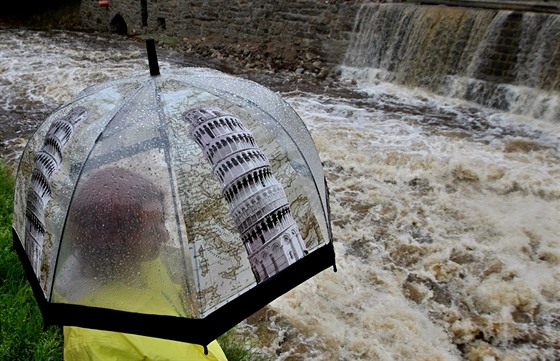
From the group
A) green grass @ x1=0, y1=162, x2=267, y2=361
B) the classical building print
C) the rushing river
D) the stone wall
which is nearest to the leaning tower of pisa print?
the classical building print

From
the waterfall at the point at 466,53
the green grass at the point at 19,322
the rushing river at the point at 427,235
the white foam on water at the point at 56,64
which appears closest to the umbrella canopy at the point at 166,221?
the green grass at the point at 19,322

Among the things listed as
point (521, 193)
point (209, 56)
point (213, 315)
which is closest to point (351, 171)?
point (521, 193)

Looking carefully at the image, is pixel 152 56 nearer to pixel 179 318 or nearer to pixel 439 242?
pixel 179 318

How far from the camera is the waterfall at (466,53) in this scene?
6.64 m

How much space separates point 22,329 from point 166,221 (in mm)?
1669

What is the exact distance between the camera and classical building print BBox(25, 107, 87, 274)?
159 cm

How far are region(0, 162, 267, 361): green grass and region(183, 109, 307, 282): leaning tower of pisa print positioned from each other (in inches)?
56.3

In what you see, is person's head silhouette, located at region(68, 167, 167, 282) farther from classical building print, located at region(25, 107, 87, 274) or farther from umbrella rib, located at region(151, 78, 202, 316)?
classical building print, located at region(25, 107, 87, 274)

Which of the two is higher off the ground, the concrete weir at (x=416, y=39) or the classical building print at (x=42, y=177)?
the classical building print at (x=42, y=177)

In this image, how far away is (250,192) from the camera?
1.49 m

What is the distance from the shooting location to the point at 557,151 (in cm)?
563

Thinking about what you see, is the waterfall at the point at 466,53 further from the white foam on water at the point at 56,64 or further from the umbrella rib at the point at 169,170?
the umbrella rib at the point at 169,170

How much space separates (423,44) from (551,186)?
3938mm

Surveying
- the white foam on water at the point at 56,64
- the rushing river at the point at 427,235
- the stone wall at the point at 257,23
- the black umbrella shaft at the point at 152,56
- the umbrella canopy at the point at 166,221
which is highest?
the black umbrella shaft at the point at 152,56
